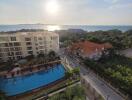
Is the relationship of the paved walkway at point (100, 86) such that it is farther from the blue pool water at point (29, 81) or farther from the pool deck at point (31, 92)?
the pool deck at point (31, 92)

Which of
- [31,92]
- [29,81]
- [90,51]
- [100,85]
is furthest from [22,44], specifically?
[100,85]

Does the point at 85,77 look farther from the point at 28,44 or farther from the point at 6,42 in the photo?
the point at 6,42

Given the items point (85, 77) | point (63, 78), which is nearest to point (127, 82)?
point (85, 77)

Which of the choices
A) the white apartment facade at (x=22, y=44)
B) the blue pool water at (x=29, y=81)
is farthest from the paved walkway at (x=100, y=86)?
the white apartment facade at (x=22, y=44)

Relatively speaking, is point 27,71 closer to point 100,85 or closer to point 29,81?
point 29,81

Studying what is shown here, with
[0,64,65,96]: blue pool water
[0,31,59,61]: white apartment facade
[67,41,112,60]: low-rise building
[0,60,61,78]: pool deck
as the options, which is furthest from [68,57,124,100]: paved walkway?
[0,31,59,61]: white apartment facade

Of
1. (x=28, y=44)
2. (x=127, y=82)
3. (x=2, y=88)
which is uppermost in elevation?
(x=28, y=44)
